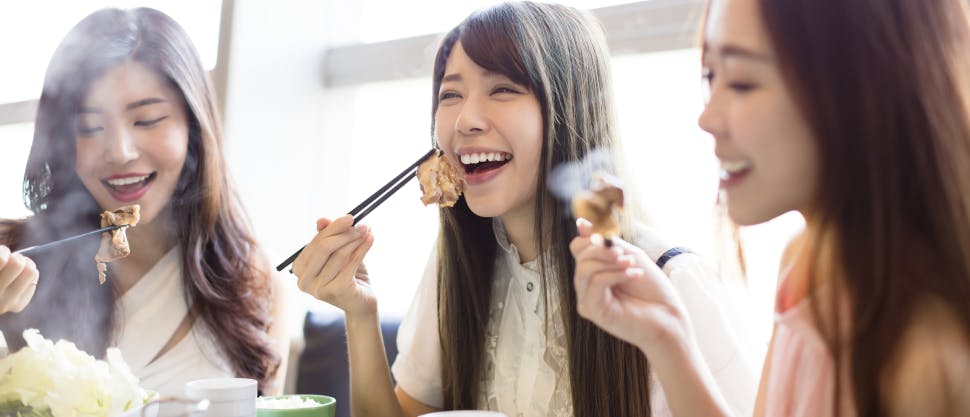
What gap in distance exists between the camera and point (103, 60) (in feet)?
6.34

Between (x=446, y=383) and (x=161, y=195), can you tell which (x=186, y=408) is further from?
(x=161, y=195)

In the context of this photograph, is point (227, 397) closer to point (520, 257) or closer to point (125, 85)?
point (520, 257)

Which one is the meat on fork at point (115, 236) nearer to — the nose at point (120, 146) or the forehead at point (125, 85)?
the nose at point (120, 146)

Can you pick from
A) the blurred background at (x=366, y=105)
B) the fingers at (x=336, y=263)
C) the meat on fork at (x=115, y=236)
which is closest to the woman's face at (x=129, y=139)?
the meat on fork at (x=115, y=236)

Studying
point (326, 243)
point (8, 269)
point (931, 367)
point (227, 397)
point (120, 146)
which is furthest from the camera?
point (120, 146)

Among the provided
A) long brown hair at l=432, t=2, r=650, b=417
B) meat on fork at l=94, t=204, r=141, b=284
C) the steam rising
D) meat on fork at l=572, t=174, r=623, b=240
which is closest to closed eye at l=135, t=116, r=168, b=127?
meat on fork at l=94, t=204, r=141, b=284

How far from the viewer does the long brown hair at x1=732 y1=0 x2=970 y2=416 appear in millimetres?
795

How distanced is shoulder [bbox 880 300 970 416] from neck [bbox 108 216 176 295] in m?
1.74

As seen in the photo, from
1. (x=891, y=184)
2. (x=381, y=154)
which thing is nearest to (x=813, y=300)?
(x=891, y=184)

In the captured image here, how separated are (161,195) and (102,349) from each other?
41 cm

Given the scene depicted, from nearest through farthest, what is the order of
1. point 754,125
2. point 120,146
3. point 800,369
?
point 754,125, point 800,369, point 120,146

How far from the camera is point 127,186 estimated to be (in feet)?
6.17

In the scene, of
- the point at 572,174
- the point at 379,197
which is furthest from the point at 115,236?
the point at 572,174

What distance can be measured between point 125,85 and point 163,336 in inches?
25.2
